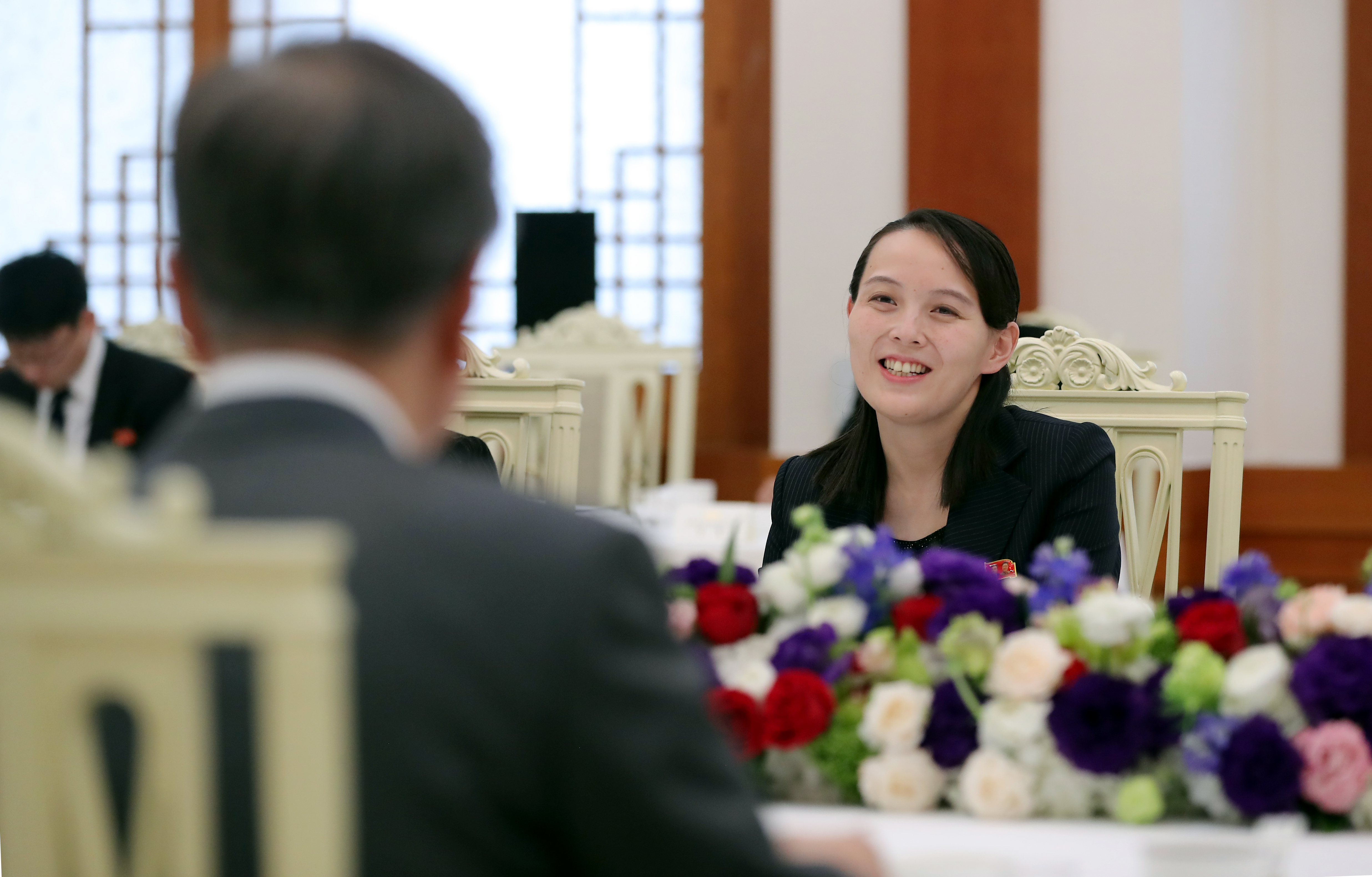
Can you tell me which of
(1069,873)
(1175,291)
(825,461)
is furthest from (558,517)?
(1175,291)

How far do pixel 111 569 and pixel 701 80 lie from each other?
18.0ft

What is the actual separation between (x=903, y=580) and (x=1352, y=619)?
1.17ft

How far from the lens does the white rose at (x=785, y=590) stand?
1207mm

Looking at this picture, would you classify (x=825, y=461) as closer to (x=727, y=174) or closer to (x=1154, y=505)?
(x=1154, y=505)

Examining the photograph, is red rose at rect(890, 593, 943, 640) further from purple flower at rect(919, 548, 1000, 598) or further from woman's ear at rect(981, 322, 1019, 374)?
woman's ear at rect(981, 322, 1019, 374)

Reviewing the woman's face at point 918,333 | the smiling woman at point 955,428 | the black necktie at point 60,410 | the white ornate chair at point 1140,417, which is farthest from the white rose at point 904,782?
the black necktie at point 60,410

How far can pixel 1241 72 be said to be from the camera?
18.2 feet

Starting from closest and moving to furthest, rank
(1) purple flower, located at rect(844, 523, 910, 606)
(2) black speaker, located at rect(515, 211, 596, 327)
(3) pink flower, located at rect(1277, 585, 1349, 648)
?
(3) pink flower, located at rect(1277, 585, 1349, 648) < (1) purple flower, located at rect(844, 523, 910, 606) < (2) black speaker, located at rect(515, 211, 596, 327)

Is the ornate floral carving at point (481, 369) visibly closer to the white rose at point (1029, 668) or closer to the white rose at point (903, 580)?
the white rose at point (903, 580)

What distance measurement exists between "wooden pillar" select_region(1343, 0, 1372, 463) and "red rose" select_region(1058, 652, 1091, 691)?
490 centimetres

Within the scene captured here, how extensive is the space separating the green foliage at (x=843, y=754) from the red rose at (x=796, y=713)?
0.01 meters

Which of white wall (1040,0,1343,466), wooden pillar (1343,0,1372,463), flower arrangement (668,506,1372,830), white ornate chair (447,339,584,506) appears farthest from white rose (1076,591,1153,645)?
wooden pillar (1343,0,1372,463)

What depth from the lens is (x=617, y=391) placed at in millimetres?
5184

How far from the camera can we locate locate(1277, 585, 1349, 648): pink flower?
3.56ft
